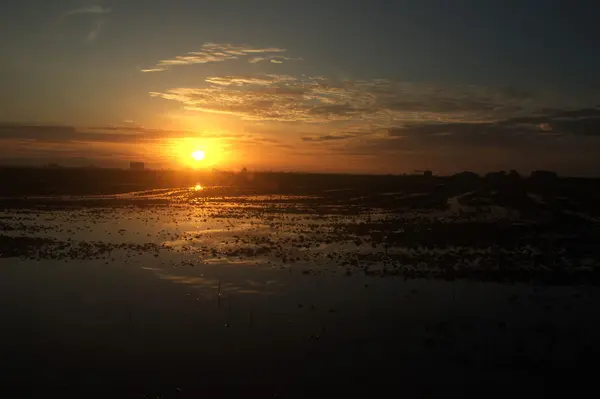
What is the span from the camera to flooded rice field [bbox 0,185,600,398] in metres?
10.7

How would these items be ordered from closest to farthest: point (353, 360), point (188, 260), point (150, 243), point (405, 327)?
point (353, 360)
point (405, 327)
point (188, 260)
point (150, 243)

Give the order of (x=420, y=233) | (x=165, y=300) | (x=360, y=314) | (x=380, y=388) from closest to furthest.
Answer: (x=380, y=388) < (x=360, y=314) < (x=165, y=300) < (x=420, y=233)

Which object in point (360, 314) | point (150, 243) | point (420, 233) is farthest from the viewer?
point (420, 233)

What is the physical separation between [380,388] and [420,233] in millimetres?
24848

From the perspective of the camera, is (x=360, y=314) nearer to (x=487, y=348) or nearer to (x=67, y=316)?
(x=487, y=348)

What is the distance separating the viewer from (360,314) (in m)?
15.3

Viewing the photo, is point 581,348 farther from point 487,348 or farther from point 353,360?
point 353,360

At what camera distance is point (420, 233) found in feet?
111

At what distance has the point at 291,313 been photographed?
15336 mm

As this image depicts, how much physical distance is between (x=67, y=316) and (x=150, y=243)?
14089mm

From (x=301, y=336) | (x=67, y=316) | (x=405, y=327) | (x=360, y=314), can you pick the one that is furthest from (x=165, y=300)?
(x=405, y=327)

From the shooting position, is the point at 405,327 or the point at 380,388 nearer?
the point at 380,388

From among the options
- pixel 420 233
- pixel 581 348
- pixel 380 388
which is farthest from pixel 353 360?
pixel 420 233

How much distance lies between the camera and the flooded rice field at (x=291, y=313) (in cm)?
1070
